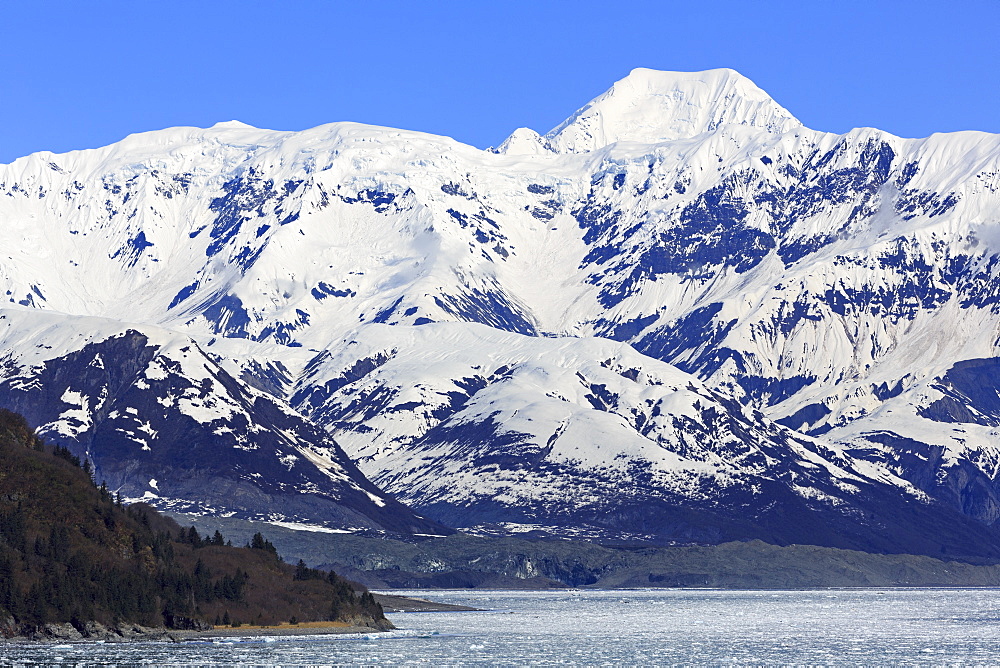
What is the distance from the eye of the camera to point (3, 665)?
649ft

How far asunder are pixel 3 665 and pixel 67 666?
6.16 metres

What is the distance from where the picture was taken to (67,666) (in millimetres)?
198125
